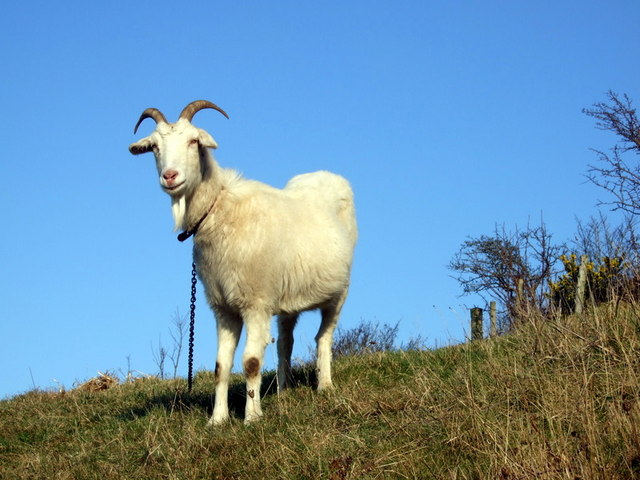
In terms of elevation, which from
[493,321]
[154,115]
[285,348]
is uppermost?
[154,115]

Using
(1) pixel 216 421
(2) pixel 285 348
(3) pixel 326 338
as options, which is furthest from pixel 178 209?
(3) pixel 326 338

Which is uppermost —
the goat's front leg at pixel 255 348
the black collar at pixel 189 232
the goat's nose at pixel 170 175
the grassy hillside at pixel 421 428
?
the goat's nose at pixel 170 175

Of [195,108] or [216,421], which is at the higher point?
[195,108]

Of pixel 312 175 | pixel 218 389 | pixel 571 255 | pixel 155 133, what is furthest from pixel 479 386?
pixel 571 255

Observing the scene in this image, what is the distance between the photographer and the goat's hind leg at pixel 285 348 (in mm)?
10062

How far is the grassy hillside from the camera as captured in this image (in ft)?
17.3

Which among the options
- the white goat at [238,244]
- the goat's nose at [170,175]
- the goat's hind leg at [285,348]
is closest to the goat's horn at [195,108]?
the white goat at [238,244]

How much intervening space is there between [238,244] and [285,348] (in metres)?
1.93

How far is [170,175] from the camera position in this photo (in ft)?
27.0

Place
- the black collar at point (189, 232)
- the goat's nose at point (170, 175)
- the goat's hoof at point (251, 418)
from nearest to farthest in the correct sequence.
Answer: the goat's hoof at point (251, 418) < the goat's nose at point (170, 175) < the black collar at point (189, 232)

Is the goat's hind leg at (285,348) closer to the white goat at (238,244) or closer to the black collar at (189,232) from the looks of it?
the white goat at (238,244)

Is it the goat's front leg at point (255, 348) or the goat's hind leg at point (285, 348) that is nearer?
the goat's front leg at point (255, 348)

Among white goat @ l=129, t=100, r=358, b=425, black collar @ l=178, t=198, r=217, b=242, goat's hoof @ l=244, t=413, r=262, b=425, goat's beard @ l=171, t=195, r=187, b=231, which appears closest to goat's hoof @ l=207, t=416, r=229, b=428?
white goat @ l=129, t=100, r=358, b=425

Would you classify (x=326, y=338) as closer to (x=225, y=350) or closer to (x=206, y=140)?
(x=225, y=350)
